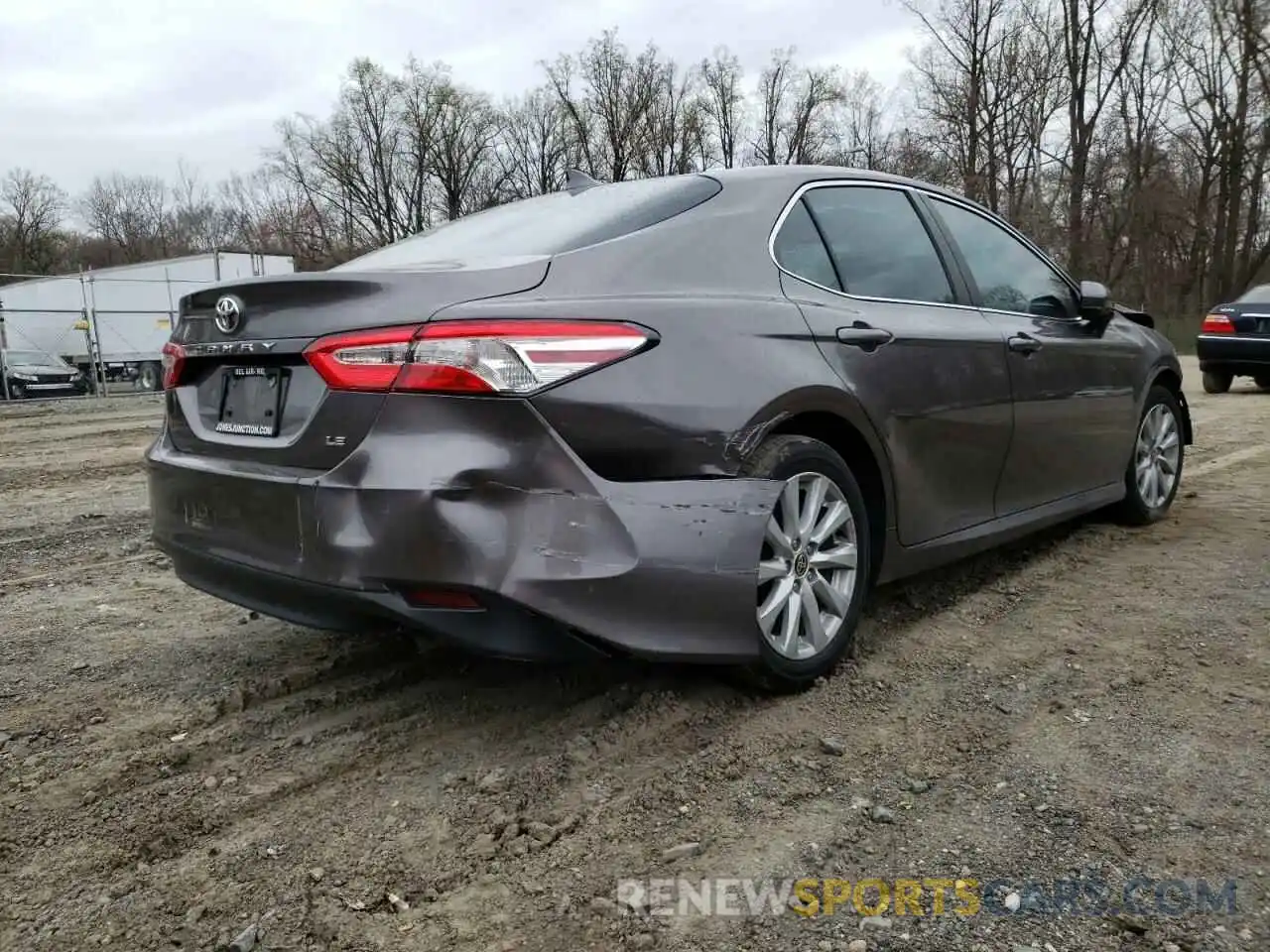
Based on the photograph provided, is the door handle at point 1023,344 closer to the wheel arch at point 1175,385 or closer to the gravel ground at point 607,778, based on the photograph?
the gravel ground at point 607,778

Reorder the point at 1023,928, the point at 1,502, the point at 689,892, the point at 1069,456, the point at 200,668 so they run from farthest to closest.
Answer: the point at 1,502 → the point at 1069,456 → the point at 200,668 → the point at 689,892 → the point at 1023,928

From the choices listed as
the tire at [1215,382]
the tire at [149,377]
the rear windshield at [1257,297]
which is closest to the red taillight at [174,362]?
the rear windshield at [1257,297]

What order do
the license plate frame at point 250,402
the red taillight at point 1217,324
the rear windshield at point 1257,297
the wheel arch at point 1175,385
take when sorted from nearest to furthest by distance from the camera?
the license plate frame at point 250,402, the wheel arch at point 1175,385, the rear windshield at point 1257,297, the red taillight at point 1217,324

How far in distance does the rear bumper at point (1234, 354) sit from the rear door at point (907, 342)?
1111cm

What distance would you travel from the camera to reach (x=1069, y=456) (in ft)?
13.4

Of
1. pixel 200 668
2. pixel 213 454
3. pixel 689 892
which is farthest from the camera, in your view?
pixel 200 668

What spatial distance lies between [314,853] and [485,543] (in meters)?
0.74

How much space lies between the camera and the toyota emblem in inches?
103

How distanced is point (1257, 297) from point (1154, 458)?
9.88 metres

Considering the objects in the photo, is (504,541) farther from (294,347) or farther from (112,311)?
(112,311)

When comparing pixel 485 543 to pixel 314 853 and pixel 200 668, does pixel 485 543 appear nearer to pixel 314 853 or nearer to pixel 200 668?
pixel 314 853

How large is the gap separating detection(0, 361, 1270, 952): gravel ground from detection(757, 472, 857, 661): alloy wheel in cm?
20

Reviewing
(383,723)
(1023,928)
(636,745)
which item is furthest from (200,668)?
(1023,928)

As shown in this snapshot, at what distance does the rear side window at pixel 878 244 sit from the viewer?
3143mm
